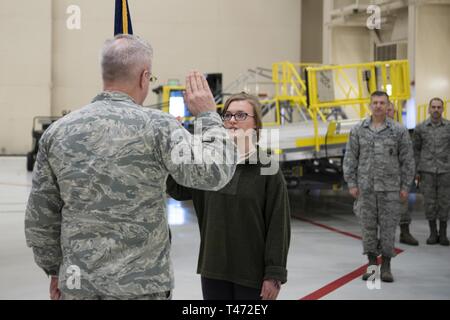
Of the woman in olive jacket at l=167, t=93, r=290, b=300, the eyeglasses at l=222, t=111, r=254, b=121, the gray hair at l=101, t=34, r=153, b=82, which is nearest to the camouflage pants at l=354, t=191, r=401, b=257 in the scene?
the woman in olive jacket at l=167, t=93, r=290, b=300

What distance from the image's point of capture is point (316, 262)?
7598mm

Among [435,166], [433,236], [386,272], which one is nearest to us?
[386,272]

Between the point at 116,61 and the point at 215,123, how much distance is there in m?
0.42

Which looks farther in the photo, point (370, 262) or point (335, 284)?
point (370, 262)

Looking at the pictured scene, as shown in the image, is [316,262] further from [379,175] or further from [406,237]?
[406,237]

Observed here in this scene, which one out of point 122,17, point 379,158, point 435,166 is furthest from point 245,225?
point 435,166

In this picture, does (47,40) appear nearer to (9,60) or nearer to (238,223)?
(9,60)

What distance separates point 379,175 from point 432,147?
264 cm

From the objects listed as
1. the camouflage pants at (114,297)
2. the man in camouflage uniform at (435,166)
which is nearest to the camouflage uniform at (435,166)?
the man in camouflage uniform at (435,166)

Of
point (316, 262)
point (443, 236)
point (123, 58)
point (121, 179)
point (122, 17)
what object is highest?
point (122, 17)

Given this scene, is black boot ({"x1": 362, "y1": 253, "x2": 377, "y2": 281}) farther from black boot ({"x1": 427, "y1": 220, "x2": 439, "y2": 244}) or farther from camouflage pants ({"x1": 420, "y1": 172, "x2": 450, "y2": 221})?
camouflage pants ({"x1": 420, "y1": 172, "x2": 450, "y2": 221})

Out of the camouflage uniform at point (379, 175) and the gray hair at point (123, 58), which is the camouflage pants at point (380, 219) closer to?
the camouflage uniform at point (379, 175)

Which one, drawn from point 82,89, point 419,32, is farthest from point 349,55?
point 82,89

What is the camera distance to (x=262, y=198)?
3303 millimetres
